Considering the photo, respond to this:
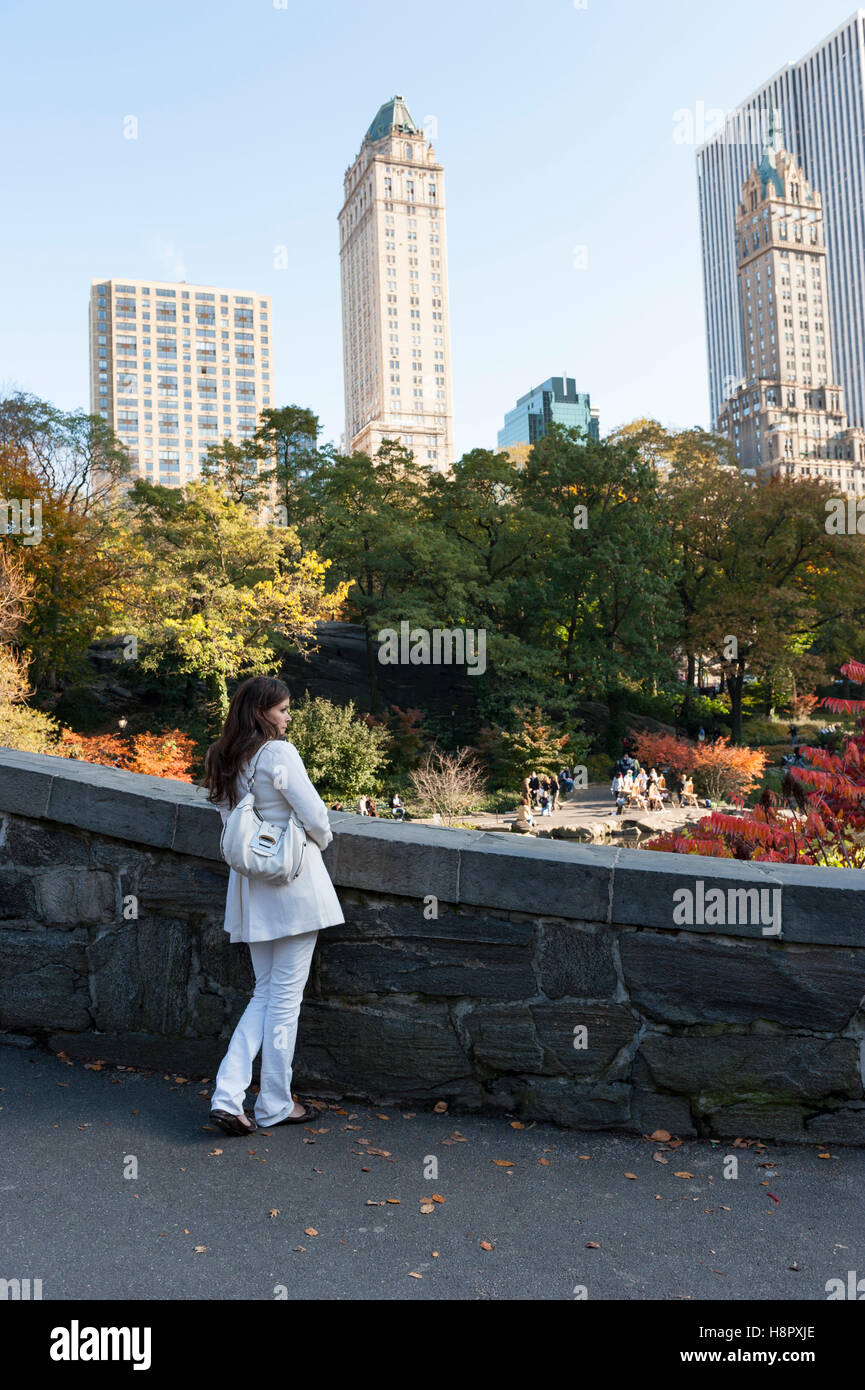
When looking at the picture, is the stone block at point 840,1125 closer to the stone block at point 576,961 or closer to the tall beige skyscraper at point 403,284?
the stone block at point 576,961

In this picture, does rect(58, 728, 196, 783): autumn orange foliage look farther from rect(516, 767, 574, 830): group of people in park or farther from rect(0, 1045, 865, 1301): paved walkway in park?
rect(0, 1045, 865, 1301): paved walkway in park

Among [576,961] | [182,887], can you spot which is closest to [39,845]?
[182,887]

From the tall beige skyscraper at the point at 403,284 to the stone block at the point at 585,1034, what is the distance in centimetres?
13568

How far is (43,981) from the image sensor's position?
4.02 meters

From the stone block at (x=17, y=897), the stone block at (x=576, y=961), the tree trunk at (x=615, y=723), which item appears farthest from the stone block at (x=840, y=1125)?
the tree trunk at (x=615, y=723)

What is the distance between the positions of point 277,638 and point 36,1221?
2804cm

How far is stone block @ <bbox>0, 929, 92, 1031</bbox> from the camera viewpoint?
3.99 m

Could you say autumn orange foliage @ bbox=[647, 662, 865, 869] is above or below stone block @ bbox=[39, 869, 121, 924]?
above

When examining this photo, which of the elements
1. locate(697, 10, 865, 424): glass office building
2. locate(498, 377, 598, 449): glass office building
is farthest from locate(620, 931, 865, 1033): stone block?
locate(697, 10, 865, 424): glass office building

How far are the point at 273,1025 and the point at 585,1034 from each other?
1.09 m

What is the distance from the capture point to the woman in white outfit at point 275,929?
338 centimetres

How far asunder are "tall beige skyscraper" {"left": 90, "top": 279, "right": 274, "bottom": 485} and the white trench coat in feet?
515
